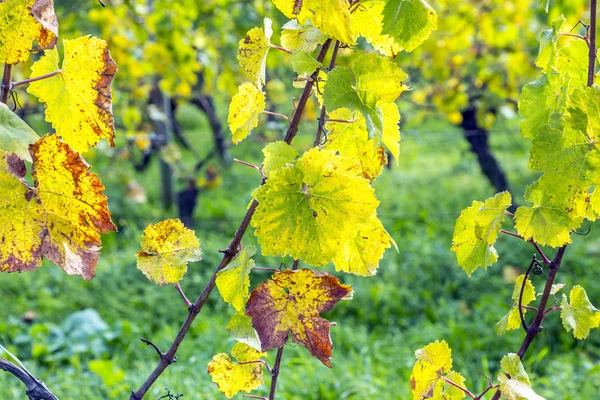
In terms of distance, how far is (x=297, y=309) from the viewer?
0.75 metres

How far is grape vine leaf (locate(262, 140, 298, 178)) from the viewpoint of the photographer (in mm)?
724

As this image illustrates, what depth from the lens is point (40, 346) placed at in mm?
2945

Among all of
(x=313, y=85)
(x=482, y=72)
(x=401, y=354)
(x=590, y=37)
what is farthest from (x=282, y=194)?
(x=482, y=72)


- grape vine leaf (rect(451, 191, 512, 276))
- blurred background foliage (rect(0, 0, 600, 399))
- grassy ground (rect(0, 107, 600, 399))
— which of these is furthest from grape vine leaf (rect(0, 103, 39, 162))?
grassy ground (rect(0, 107, 600, 399))

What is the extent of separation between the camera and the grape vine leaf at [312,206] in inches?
26.5

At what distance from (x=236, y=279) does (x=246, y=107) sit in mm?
212

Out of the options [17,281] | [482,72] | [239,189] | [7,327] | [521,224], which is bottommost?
[239,189]

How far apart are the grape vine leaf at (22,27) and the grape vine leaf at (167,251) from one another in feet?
0.87

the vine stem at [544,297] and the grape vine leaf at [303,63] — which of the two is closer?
the grape vine leaf at [303,63]

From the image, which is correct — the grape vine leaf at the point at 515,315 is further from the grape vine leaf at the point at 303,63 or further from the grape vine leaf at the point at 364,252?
the grape vine leaf at the point at 303,63

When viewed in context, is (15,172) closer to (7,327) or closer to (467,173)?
(7,327)

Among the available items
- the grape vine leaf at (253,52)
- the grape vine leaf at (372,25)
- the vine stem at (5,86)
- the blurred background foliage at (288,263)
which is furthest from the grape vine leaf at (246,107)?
the blurred background foliage at (288,263)

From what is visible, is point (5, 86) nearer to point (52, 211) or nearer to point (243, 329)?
point (52, 211)

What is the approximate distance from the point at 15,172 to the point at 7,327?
2.85 metres
